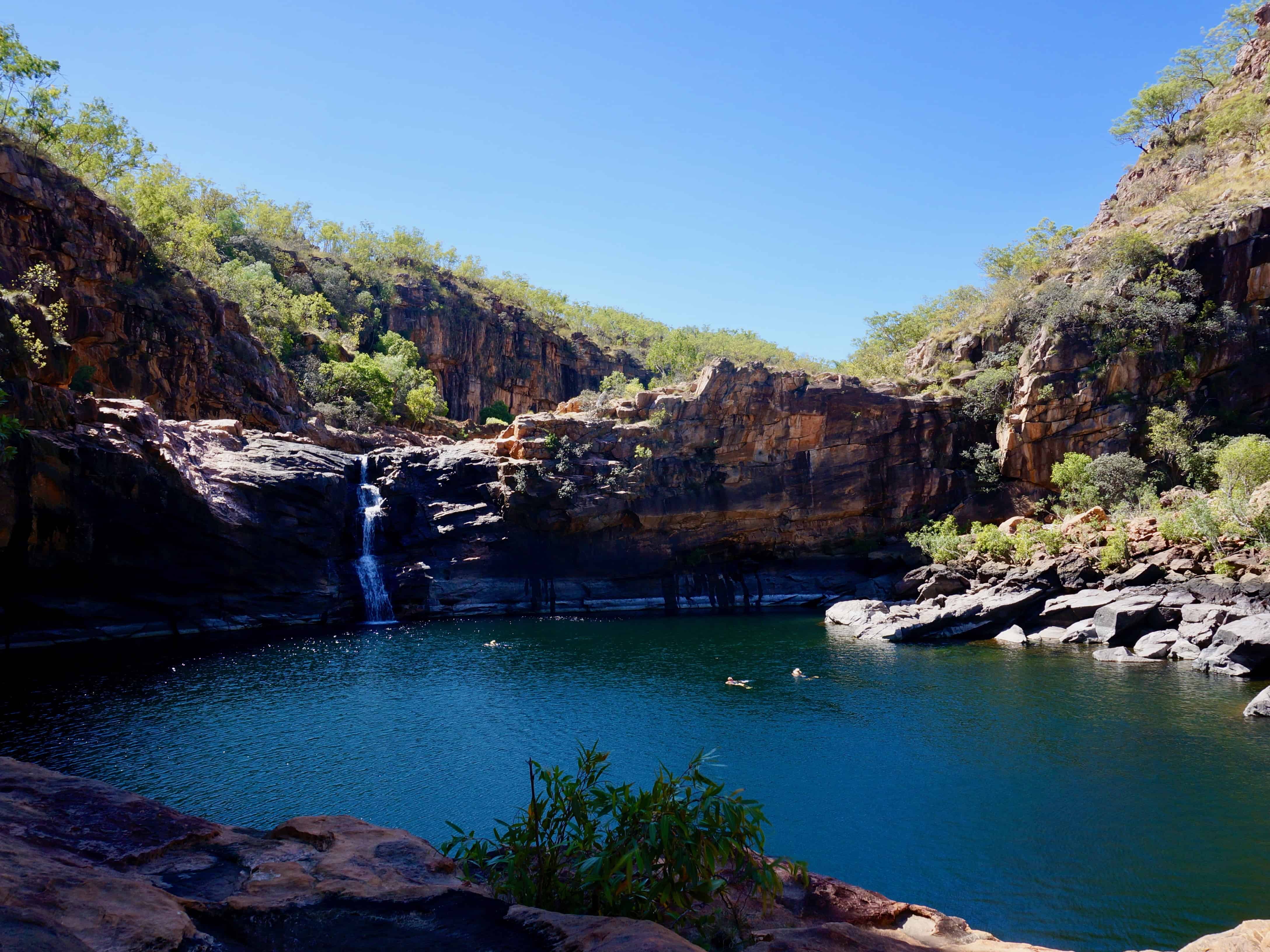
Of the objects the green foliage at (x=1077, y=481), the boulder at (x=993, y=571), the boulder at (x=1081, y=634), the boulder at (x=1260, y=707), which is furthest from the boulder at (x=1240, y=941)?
the green foliage at (x=1077, y=481)

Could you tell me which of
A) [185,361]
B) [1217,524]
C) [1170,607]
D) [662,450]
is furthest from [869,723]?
[185,361]

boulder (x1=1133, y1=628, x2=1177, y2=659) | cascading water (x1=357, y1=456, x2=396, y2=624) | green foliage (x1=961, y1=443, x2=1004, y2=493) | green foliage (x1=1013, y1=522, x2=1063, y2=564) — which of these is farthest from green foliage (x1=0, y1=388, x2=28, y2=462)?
green foliage (x1=961, y1=443, x2=1004, y2=493)

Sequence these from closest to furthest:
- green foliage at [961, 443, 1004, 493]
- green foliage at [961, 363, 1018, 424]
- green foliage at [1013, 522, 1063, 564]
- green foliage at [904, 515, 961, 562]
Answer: green foliage at [1013, 522, 1063, 564], green foliage at [904, 515, 961, 562], green foliage at [961, 443, 1004, 493], green foliage at [961, 363, 1018, 424]

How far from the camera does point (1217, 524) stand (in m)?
30.5

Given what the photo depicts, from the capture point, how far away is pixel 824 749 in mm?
17375

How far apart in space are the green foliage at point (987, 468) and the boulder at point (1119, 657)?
753 inches

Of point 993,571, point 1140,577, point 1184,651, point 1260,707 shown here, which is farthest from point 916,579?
point 1260,707

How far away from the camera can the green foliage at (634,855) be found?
590 centimetres

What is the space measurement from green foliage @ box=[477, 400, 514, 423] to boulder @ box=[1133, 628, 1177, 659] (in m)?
52.4

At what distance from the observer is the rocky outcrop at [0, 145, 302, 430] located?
1348 inches

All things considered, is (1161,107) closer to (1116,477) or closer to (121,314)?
(1116,477)

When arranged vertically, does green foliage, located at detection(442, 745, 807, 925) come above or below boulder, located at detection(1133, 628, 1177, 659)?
above

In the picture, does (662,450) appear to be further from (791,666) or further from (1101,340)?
(1101,340)

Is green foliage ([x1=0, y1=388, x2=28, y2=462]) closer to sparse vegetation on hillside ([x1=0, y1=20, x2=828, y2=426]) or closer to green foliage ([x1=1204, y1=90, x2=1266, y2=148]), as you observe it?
sparse vegetation on hillside ([x1=0, y1=20, x2=828, y2=426])
